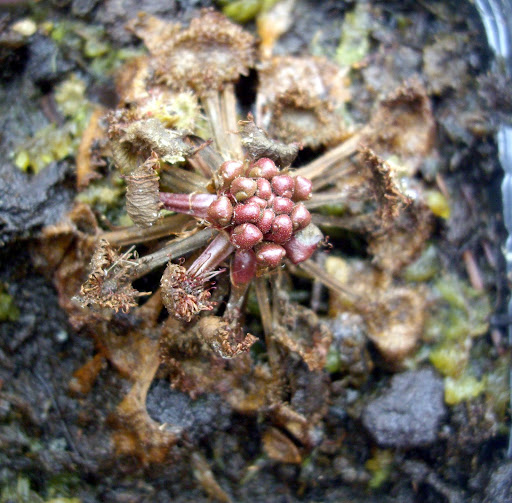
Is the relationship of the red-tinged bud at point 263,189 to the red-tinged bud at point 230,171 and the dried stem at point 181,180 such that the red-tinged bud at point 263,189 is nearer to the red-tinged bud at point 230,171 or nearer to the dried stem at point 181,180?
the red-tinged bud at point 230,171

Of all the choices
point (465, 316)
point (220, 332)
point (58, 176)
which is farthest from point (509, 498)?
point (58, 176)

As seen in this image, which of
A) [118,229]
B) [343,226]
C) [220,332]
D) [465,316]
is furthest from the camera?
[465,316]

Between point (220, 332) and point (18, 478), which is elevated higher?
point (220, 332)

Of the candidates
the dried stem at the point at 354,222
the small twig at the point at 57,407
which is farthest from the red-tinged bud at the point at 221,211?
the small twig at the point at 57,407

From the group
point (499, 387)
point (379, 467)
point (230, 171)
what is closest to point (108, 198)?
point (230, 171)

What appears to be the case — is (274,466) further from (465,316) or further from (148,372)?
(465,316)

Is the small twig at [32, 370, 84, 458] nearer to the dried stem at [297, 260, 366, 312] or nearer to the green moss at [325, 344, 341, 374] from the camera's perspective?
the green moss at [325, 344, 341, 374]

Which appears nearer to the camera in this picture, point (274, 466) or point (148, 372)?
point (148, 372)
